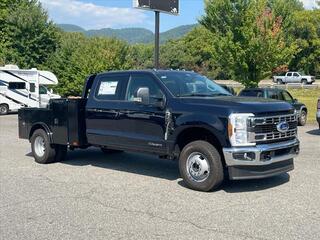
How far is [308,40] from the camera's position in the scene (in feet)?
232

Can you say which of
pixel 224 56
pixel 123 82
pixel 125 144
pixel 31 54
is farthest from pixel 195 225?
pixel 31 54

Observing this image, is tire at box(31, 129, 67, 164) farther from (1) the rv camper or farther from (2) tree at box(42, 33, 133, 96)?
(2) tree at box(42, 33, 133, 96)

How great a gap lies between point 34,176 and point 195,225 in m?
4.16

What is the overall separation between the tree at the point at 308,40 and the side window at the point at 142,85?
63.6 meters

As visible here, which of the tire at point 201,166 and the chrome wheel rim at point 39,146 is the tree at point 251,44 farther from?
the tire at point 201,166

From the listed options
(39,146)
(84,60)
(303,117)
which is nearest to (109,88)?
(39,146)

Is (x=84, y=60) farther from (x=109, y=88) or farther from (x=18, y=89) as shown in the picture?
(x=109, y=88)

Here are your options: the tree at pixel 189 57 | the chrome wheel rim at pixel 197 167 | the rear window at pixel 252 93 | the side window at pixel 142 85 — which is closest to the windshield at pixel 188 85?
the side window at pixel 142 85

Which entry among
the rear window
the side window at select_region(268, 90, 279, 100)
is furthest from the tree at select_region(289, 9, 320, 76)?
the rear window

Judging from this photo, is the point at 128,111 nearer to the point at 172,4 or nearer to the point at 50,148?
the point at 50,148

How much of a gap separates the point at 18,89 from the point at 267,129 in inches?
886

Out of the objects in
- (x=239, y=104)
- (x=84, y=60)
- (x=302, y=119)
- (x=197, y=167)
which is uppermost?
(x=84, y=60)

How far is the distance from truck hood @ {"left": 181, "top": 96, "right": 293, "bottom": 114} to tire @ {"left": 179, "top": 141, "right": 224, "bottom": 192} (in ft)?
2.07

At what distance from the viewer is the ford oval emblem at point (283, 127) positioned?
749cm
